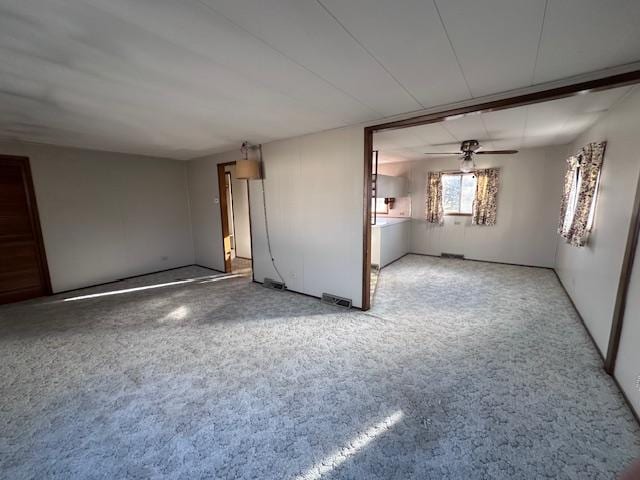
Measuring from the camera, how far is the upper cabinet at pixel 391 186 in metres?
5.32

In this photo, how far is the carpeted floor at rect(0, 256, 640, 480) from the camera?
1.40m

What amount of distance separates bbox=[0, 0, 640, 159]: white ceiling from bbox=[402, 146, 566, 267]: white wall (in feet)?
12.6

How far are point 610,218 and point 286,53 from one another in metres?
3.03

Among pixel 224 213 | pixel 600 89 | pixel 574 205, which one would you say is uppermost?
pixel 600 89

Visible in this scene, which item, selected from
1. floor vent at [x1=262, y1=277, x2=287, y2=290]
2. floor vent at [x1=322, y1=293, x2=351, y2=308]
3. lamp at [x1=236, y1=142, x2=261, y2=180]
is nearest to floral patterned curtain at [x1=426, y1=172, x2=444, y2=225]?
floor vent at [x1=322, y1=293, x2=351, y2=308]

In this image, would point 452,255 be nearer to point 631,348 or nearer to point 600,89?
point 631,348

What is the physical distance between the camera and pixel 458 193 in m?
5.83

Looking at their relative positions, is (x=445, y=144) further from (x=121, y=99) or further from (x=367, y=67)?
(x=121, y=99)

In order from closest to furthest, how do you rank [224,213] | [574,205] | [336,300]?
[574,205], [336,300], [224,213]

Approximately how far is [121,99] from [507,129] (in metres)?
4.42

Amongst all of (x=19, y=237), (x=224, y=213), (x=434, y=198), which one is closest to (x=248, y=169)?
(x=224, y=213)

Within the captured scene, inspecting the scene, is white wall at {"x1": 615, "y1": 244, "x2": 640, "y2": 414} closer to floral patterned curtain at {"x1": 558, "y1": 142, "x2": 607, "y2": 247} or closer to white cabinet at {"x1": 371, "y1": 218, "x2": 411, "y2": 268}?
floral patterned curtain at {"x1": 558, "y1": 142, "x2": 607, "y2": 247}

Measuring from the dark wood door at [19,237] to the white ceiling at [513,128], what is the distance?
199 inches

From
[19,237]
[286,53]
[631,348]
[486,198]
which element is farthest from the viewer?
[486,198]
